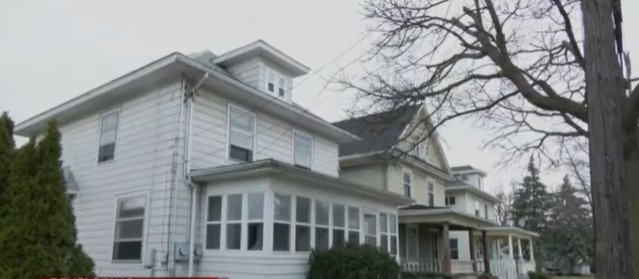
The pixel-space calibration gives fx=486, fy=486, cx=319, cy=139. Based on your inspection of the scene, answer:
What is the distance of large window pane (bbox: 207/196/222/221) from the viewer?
36.9ft

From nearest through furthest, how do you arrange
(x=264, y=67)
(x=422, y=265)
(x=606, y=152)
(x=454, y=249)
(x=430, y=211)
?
(x=606, y=152) → (x=264, y=67) → (x=430, y=211) → (x=422, y=265) → (x=454, y=249)

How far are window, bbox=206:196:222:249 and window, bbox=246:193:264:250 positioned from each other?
0.96 meters

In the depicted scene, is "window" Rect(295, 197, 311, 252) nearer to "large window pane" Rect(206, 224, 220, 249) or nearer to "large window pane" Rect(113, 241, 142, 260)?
"large window pane" Rect(206, 224, 220, 249)

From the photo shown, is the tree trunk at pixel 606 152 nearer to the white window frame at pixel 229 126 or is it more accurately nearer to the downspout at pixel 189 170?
the downspout at pixel 189 170

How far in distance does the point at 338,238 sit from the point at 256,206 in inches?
123

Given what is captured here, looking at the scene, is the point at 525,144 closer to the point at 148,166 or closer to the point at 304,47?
the point at 304,47

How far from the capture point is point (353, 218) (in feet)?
44.4

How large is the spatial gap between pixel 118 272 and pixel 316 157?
6.97 metres

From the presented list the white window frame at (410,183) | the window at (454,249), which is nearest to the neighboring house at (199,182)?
the white window frame at (410,183)

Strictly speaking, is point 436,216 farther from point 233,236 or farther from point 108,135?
point 108,135

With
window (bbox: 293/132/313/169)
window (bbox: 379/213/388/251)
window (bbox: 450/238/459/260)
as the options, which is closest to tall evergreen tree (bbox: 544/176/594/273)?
window (bbox: 450/238/459/260)

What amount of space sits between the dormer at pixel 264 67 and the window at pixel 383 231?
483 cm

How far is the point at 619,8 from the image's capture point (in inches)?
257

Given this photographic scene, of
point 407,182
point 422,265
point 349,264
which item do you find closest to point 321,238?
point 349,264
